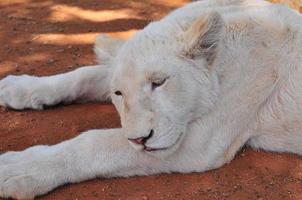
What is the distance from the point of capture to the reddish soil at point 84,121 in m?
3.72

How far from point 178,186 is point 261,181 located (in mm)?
556

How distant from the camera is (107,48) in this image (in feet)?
13.0

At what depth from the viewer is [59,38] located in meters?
6.00

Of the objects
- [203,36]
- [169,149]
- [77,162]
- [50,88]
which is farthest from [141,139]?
[50,88]

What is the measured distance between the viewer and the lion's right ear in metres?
3.93

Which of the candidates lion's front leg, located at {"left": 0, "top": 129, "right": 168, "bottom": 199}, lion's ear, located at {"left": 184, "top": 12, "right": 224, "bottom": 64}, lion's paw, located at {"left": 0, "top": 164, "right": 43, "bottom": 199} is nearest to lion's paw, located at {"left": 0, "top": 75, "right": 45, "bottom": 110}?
lion's front leg, located at {"left": 0, "top": 129, "right": 168, "bottom": 199}

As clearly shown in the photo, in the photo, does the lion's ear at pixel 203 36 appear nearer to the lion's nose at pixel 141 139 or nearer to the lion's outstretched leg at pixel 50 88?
the lion's nose at pixel 141 139

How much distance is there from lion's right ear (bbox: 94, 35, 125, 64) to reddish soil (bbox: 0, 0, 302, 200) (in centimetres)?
64

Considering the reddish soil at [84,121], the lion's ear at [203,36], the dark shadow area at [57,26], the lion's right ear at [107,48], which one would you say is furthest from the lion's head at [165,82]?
the dark shadow area at [57,26]

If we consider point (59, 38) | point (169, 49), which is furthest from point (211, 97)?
point (59, 38)

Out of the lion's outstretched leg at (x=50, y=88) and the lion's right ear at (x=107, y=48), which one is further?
the lion's outstretched leg at (x=50, y=88)

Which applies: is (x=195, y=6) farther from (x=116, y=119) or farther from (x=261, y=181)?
(x=261, y=181)

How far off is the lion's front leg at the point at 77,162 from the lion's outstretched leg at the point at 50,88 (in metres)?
0.71

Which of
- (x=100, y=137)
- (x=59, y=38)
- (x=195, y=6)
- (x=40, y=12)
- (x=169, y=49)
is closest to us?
(x=169, y=49)
